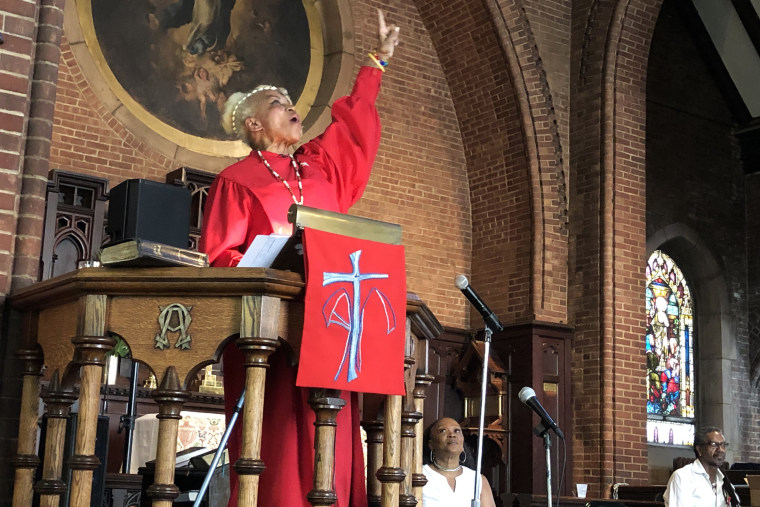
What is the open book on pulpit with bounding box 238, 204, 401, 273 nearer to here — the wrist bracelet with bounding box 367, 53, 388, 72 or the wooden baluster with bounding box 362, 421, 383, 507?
the wooden baluster with bounding box 362, 421, 383, 507

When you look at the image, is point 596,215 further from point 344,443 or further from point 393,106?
point 344,443

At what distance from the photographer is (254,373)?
2684 millimetres

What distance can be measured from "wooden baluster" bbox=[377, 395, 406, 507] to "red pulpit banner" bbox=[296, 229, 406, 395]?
0.09 m

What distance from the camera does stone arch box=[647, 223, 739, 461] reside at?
13891 mm

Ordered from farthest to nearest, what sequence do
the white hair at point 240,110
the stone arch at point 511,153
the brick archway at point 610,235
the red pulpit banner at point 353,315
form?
the stone arch at point 511,153 → the brick archway at point 610,235 → the white hair at point 240,110 → the red pulpit banner at point 353,315

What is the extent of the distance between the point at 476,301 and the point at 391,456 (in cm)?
214

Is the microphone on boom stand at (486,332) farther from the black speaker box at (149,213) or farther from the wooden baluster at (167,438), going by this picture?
the wooden baluster at (167,438)

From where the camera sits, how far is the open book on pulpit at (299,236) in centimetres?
286

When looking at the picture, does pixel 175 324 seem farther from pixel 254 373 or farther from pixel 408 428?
pixel 408 428

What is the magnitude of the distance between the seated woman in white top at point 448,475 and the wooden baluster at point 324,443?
377 cm

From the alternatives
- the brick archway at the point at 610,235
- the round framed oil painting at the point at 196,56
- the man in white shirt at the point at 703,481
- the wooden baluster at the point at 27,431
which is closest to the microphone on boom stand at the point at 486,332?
the wooden baluster at the point at 27,431

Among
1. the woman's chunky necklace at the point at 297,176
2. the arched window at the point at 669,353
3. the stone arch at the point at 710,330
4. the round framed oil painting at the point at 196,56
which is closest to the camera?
the woman's chunky necklace at the point at 297,176

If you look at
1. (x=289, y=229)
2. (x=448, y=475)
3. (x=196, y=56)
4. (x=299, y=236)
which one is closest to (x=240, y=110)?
(x=289, y=229)

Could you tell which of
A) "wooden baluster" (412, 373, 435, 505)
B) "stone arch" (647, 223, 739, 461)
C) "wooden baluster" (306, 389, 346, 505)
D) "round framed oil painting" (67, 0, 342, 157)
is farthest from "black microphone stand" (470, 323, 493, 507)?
"stone arch" (647, 223, 739, 461)
